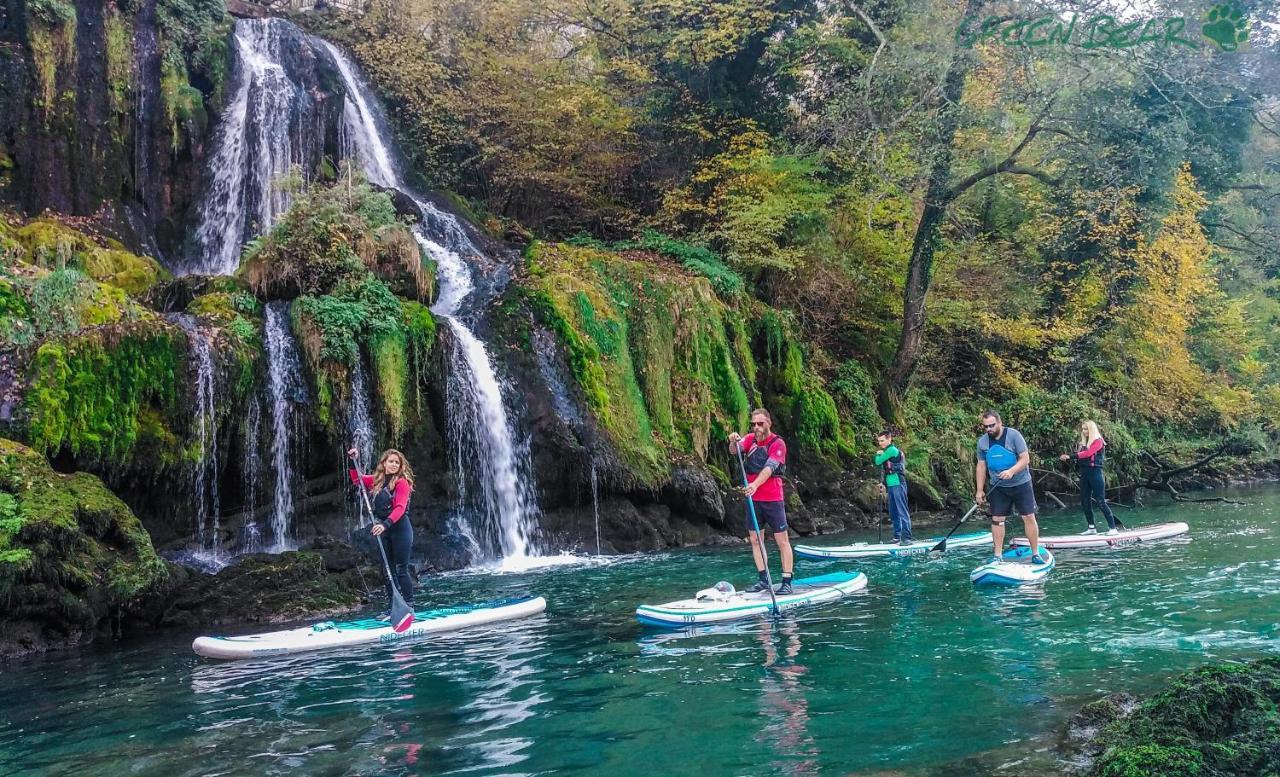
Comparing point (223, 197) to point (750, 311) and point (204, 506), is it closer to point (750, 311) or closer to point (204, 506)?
point (204, 506)

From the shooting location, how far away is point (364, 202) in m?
15.5

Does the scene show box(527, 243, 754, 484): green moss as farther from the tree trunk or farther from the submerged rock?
the submerged rock

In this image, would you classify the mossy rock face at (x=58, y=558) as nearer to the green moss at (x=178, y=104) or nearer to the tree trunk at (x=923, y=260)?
the green moss at (x=178, y=104)

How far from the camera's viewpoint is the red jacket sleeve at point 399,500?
9.14 metres

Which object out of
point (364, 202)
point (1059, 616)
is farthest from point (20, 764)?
point (364, 202)

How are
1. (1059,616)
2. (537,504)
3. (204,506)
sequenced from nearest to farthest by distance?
(1059,616)
(204,506)
(537,504)

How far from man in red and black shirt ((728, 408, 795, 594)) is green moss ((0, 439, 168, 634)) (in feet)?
19.9

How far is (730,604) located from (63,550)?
20.7 ft

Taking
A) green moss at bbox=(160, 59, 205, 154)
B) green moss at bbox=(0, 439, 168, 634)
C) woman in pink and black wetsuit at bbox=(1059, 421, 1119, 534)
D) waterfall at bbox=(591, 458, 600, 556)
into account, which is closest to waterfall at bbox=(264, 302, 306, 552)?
green moss at bbox=(0, 439, 168, 634)

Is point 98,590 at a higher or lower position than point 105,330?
lower

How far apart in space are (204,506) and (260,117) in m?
9.81

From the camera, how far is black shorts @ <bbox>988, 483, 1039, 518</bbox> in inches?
405

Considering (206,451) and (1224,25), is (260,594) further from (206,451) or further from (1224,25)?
(1224,25)

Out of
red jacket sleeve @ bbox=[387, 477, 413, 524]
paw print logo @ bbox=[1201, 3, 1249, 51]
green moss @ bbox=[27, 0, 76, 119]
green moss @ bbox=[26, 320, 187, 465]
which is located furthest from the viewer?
green moss @ bbox=[27, 0, 76, 119]
